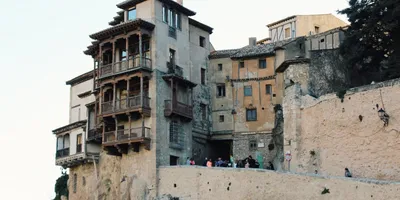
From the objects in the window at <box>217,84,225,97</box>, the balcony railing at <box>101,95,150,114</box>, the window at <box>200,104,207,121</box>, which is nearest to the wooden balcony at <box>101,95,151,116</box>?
the balcony railing at <box>101,95,150,114</box>

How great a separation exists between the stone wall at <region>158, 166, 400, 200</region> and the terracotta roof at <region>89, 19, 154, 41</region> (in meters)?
10.5

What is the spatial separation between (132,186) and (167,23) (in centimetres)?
1255

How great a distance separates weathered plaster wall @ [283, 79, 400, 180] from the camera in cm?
4038

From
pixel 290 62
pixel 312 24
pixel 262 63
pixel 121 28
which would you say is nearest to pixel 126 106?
pixel 121 28

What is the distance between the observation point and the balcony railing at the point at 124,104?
168 feet

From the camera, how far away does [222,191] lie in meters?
45.2

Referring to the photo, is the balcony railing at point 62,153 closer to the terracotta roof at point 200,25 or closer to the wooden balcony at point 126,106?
the wooden balcony at point 126,106

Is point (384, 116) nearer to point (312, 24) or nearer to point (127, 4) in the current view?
point (127, 4)

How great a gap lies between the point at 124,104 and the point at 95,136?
4.56m

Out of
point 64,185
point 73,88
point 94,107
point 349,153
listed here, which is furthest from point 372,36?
point 64,185

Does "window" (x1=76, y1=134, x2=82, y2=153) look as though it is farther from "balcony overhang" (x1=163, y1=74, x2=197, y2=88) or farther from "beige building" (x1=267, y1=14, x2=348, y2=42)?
"beige building" (x1=267, y1=14, x2=348, y2=42)

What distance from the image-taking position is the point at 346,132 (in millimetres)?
43469

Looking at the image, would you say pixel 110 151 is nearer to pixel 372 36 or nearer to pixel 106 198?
pixel 106 198

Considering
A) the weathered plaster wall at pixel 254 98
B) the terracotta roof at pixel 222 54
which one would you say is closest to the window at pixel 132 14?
the terracotta roof at pixel 222 54
